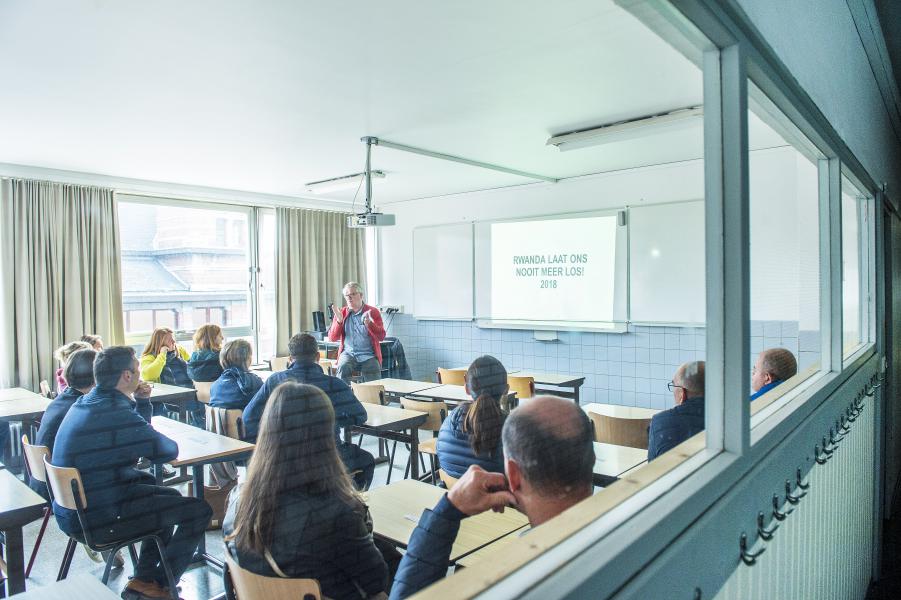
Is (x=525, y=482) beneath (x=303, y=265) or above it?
beneath

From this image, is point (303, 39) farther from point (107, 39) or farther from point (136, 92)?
point (136, 92)

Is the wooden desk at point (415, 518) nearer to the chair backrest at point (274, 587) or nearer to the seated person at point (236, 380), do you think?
the chair backrest at point (274, 587)

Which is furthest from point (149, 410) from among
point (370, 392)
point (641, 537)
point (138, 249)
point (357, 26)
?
point (641, 537)

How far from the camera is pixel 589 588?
55 cm

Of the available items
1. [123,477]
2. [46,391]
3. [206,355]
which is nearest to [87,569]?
[123,477]

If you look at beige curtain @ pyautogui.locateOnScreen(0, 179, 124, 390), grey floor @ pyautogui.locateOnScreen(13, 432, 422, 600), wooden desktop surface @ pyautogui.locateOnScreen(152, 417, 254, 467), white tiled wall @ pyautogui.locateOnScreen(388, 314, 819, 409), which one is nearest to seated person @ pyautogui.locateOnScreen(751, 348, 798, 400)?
white tiled wall @ pyautogui.locateOnScreen(388, 314, 819, 409)

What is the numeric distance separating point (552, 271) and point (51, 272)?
4239mm

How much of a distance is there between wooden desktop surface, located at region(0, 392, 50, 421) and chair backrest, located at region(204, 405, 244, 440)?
44.6 inches

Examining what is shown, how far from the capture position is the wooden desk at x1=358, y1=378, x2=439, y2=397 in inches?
130

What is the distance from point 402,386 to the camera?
11.2 feet

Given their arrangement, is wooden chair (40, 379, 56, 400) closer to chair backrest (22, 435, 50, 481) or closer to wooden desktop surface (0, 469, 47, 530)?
chair backrest (22, 435, 50, 481)

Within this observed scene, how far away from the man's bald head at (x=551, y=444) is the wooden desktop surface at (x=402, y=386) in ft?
7.65

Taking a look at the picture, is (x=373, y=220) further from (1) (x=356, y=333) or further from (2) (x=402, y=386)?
(1) (x=356, y=333)

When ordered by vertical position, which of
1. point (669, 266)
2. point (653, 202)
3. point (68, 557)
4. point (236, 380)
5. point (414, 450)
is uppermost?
point (653, 202)
